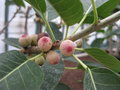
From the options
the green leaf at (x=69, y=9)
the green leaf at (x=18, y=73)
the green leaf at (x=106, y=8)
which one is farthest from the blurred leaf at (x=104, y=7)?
the green leaf at (x=18, y=73)

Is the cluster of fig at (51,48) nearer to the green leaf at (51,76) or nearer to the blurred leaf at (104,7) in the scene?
the green leaf at (51,76)

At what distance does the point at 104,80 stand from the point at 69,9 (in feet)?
0.62

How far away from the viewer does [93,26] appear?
1.96ft

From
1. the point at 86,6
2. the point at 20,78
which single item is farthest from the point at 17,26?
the point at 20,78

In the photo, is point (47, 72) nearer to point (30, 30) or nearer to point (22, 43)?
point (22, 43)

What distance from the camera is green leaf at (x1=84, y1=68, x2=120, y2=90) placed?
0.56 m

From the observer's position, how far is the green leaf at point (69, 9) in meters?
0.54

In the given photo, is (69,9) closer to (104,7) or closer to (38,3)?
(38,3)

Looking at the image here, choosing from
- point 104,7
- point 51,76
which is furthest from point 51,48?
point 104,7

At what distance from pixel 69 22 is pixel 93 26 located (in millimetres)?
66

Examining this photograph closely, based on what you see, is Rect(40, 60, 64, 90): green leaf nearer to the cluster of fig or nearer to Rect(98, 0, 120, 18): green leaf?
the cluster of fig

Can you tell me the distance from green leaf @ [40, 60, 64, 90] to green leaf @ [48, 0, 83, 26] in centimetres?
15

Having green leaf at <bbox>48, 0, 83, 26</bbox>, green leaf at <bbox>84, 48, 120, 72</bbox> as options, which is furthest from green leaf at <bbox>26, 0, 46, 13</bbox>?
green leaf at <bbox>84, 48, 120, 72</bbox>

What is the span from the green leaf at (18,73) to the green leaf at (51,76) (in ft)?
0.31
